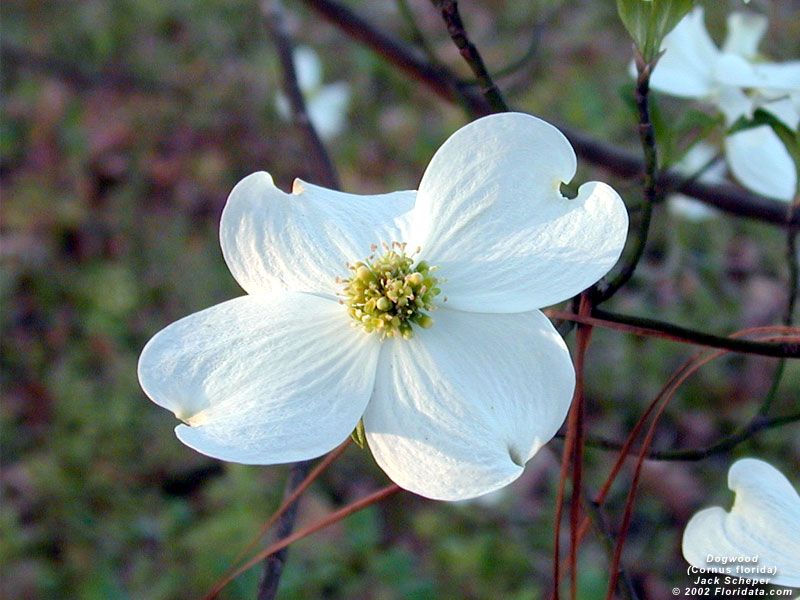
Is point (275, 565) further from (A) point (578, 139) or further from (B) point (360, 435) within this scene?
(A) point (578, 139)

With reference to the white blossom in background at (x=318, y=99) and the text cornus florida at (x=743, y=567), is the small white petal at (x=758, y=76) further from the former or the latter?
the white blossom in background at (x=318, y=99)

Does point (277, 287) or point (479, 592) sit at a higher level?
point (277, 287)

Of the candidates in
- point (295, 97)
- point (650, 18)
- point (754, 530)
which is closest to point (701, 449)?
Result: point (754, 530)

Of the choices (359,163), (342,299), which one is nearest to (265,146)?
(359,163)

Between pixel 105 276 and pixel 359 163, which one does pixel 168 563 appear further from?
pixel 359 163

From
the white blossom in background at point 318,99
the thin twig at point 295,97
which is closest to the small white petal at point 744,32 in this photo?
the thin twig at point 295,97

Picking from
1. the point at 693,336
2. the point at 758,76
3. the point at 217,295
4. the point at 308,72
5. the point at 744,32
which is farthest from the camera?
the point at 308,72
